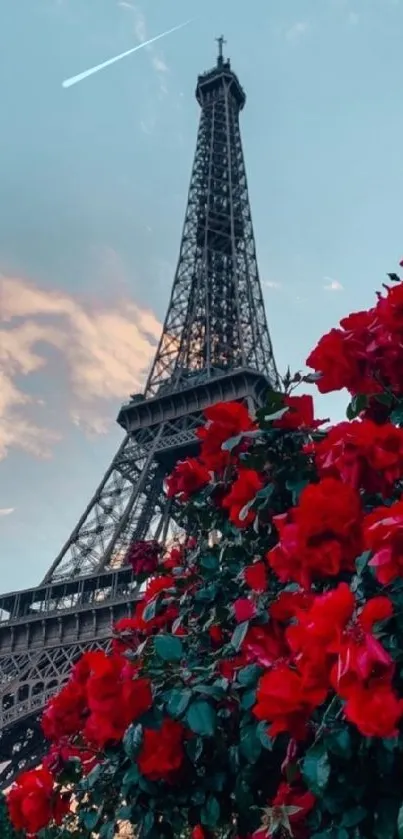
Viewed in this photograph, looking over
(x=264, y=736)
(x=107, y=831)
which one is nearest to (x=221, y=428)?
(x=264, y=736)

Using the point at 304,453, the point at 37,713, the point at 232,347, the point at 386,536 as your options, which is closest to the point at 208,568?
the point at 304,453

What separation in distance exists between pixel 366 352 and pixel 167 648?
4.68ft

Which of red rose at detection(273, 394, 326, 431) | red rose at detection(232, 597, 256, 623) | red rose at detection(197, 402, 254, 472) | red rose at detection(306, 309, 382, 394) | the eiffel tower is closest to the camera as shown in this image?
red rose at detection(232, 597, 256, 623)

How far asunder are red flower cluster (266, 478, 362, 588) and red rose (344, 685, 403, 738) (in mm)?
451

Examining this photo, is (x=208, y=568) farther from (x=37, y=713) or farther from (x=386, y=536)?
(x=37, y=713)

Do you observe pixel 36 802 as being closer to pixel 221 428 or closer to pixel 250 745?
pixel 250 745

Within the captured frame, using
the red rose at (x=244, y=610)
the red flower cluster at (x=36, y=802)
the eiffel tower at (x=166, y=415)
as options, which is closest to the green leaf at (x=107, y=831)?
the red flower cluster at (x=36, y=802)

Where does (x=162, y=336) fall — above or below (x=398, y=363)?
above

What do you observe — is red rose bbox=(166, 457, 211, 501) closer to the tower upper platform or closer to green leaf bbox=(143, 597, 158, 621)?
green leaf bbox=(143, 597, 158, 621)

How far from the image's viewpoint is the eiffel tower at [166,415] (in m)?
21.5

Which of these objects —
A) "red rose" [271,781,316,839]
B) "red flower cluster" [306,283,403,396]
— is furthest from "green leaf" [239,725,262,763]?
"red flower cluster" [306,283,403,396]

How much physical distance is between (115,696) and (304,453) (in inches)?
48.9

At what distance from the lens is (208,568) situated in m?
3.27

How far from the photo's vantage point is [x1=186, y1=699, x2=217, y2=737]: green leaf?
226 centimetres
